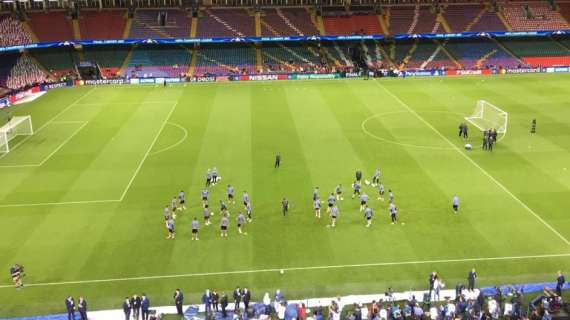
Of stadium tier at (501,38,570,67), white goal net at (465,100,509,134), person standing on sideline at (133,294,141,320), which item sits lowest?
person standing on sideline at (133,294,141,320)

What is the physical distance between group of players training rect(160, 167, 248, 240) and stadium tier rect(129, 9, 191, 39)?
43.3 m

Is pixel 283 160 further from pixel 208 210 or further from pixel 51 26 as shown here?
pixel 51 26

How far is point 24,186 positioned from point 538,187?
108 ft

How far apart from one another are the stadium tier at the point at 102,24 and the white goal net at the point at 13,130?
27.5 meters

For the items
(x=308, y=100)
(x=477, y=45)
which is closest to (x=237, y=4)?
(x=308, y=100)

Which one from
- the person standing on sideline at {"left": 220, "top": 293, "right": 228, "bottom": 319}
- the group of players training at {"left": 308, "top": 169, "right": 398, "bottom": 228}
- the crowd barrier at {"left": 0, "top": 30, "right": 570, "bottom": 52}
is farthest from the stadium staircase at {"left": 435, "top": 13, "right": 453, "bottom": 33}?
the person standing on sideline at {"left": 220, "top": 293, "right": 228, "bottom": 319}

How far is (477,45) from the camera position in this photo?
250 ft

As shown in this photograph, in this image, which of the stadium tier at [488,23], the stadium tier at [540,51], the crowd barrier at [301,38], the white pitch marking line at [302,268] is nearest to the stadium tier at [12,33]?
the crowd barrier at [301,38]

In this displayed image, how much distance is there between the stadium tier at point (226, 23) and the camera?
241 ft

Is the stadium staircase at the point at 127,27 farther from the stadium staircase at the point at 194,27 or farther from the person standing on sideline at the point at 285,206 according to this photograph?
the person standing on sideline at the point at 285,206

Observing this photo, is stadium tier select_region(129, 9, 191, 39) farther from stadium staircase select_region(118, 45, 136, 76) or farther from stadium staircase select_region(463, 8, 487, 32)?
stadium staircase select_region(463, 8, 487, 32)

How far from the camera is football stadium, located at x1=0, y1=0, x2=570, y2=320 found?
23.7m

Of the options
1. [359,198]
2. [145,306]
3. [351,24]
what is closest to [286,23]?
[351,24]

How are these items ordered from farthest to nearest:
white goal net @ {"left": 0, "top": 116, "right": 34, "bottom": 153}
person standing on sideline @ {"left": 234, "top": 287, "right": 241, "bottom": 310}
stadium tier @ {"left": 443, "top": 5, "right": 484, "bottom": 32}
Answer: stadium tier @ {"left": 443, "top": 5, "right": 484, "bottom": 32}
white goal net @ {"left": 0, "top": 116, "right": 34, "bottom": 153}
person standing on sideline @ {"left": 234, "top": 287, "right": 241, "bottom": 310}
